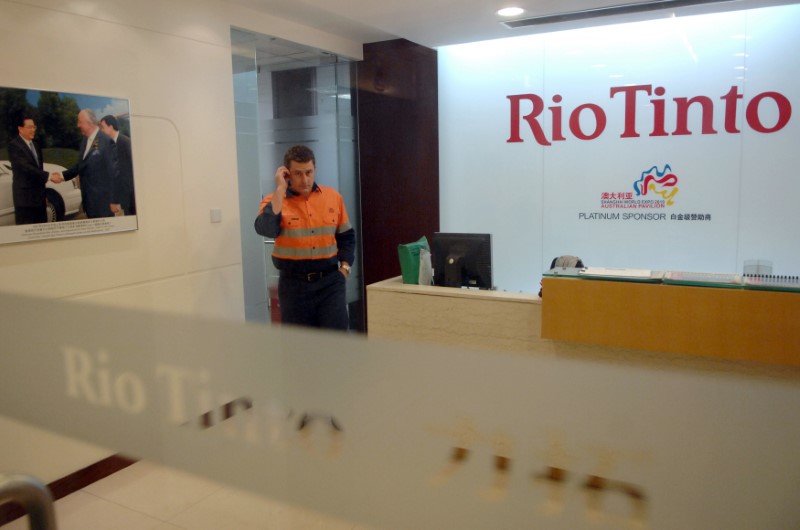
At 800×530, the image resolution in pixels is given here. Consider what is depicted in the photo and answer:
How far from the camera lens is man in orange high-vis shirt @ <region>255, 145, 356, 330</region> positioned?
4.06m

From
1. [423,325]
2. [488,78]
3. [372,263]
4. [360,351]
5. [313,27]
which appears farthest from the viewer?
[372,263]

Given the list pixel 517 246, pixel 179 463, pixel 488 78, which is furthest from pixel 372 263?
pixel 179 463

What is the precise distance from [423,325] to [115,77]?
2.22m

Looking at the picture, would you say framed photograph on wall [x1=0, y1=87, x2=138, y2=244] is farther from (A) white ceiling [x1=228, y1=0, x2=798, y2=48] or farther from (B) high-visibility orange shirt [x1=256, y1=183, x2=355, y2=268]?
(A) white ceiling [x1=228, y1=0, x2=798, y2=48]

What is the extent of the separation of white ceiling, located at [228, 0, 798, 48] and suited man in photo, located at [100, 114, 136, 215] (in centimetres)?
142

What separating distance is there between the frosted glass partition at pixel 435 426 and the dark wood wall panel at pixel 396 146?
5101 mm

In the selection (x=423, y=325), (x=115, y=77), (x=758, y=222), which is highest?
(x=115, y=77)

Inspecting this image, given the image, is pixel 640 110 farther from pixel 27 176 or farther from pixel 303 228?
pixel 27 176

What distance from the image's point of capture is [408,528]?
51 centimetres

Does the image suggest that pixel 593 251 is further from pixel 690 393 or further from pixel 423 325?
pixel 690 393

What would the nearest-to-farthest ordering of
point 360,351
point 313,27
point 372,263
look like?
point 360,351 < point 313,27 < point 372,263

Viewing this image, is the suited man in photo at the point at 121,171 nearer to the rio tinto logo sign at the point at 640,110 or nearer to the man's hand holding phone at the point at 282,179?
the man's hand holding phone at the point at 282,179

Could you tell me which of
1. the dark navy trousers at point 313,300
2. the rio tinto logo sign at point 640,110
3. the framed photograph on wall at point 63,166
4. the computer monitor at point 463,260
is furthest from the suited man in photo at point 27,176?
the rio tinto logo sign at point 640,110

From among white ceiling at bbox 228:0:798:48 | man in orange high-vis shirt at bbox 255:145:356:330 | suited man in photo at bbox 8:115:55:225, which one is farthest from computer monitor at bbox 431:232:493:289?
suited man in photo at bbox 8:115:55:225
